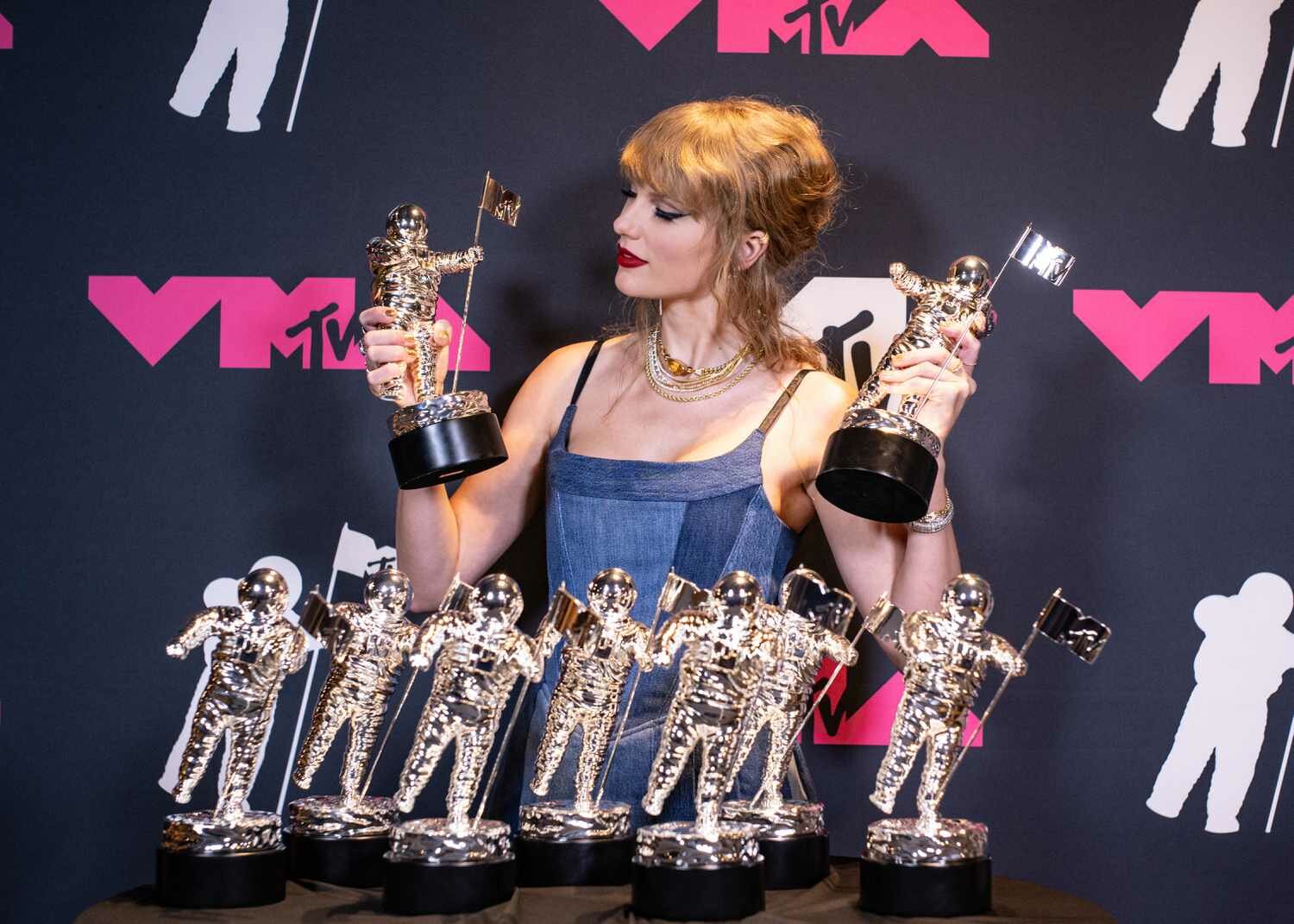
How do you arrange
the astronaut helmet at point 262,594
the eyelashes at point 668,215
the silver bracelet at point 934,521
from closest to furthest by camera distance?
the astronaut helmet at point 262,594
the silver bracelet at point 934,521
the eyelashes at point 668,215

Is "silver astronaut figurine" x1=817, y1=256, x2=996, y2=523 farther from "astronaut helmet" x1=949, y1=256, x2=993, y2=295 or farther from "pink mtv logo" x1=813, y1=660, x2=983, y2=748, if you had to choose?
"pink mtv logo" x1=813, y1=660, x2=983, y2=748

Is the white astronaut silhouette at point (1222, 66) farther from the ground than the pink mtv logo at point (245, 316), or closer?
farther from the ground

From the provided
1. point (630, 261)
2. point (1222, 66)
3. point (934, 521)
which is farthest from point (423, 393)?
point (1222, 66)

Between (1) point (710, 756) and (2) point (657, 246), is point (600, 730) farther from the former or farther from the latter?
(2) point (657, 246)

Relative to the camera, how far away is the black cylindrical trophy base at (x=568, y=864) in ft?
4.86

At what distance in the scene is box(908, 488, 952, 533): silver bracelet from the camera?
1863 mm

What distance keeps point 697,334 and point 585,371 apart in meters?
0.19

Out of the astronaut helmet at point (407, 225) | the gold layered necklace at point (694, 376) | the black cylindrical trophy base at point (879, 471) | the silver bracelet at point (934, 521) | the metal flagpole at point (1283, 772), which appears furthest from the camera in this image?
the metal flagpole at point (1283, 772)

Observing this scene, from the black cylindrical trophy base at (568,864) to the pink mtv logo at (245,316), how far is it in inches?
40.0

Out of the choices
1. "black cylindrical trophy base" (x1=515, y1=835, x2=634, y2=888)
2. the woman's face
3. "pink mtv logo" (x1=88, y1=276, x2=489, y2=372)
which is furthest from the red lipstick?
"black cylindrical trophy base" (x1=515, y1=835, x2=634, y2=888)

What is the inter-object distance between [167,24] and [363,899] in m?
1.51

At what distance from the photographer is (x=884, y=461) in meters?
1.61

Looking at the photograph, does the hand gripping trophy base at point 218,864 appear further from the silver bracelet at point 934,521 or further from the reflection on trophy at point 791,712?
the silver bracelet at point 934,521

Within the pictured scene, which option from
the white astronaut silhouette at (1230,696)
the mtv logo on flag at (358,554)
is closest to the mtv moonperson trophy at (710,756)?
the mtv logo on flag at (358,554)
